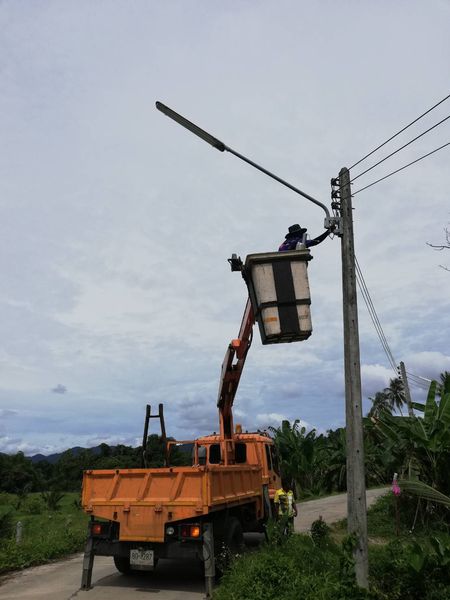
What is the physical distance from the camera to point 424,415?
12422mm

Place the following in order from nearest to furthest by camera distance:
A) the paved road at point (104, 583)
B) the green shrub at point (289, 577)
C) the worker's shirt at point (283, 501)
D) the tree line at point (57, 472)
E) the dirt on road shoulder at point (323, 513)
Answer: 1. the green shrub at point (289, 577)
2. the paved road at point (104, 583)
3. the worker's shirt at point (283, 501)
4. the dirt on road shoulder at point (323, 513)
5. the tree line at point (57, 472)

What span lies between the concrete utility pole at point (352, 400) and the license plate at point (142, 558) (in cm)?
326

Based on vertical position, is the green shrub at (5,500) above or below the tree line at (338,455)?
below

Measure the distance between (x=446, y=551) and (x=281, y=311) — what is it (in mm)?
3578

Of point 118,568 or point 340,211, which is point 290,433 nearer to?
point 118,568

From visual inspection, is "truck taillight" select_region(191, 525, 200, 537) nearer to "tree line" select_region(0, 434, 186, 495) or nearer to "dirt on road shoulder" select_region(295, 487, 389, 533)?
"dirt on road shoulder" select_region(295, 487, 389, 533)

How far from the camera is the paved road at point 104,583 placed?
8.05m

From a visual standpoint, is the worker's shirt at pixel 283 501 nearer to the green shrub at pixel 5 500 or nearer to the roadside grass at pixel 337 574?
the roadside grass at pixel 337 574

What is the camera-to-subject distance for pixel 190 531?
791 centimetres

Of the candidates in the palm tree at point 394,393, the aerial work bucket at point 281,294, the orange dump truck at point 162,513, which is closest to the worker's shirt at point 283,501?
the orange dump truck at point 162,513

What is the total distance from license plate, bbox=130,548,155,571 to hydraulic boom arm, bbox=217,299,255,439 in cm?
384

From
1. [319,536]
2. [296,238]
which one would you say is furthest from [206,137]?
[319,536]

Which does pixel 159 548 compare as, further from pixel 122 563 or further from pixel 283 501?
pixel 283 501

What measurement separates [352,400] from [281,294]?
1.60m
